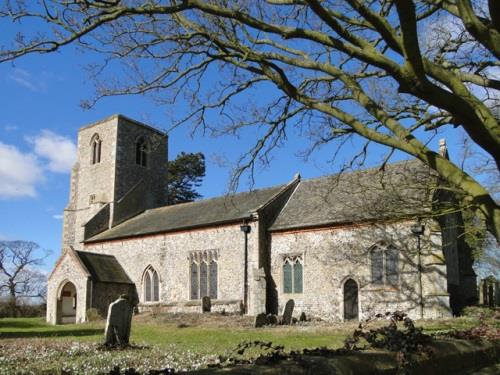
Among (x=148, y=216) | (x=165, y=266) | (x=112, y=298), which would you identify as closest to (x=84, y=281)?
(x=112, y=298)

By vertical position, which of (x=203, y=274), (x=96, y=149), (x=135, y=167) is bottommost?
(x=203, y=274)

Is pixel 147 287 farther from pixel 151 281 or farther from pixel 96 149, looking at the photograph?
pixel 96 149

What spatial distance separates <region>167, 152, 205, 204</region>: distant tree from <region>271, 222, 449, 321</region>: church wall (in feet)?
112

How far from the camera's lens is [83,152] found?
39406 millimetres

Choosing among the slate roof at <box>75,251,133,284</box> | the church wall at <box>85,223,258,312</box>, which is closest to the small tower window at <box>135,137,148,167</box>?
the church wall at <box>85,223,258,312</box>

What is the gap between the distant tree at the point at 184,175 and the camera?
58.6m

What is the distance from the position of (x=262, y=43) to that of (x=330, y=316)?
54.1 ft

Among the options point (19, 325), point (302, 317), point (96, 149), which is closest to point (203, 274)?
point (302, 317)

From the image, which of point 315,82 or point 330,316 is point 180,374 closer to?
point 315,82

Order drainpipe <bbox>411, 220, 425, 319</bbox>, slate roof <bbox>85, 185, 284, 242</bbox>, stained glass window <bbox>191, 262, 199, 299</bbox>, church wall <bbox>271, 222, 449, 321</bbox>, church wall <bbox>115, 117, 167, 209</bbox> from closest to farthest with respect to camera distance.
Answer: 1. drainpipe <bbox>411, 220, 425, 319</bbox>
2. church wall <bbox>271, 222, 449, 321</bbox>
3. slate roof <bbox>85, 185, 284, 242</bbox>
4. stained glass window <bbox>191, 262, 199, 299</bbox>
5. church wall <bbox>115, 117, 167, 209</bbox>

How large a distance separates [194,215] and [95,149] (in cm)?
1319

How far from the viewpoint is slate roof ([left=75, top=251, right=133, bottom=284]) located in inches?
1136

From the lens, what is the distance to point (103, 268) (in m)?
29.9

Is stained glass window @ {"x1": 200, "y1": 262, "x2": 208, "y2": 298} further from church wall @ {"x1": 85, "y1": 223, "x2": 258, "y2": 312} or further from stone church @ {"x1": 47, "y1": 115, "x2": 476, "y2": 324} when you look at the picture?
church wall @ {"x1": 85, "y1": 223, "x2": 258, "y2": 312}
